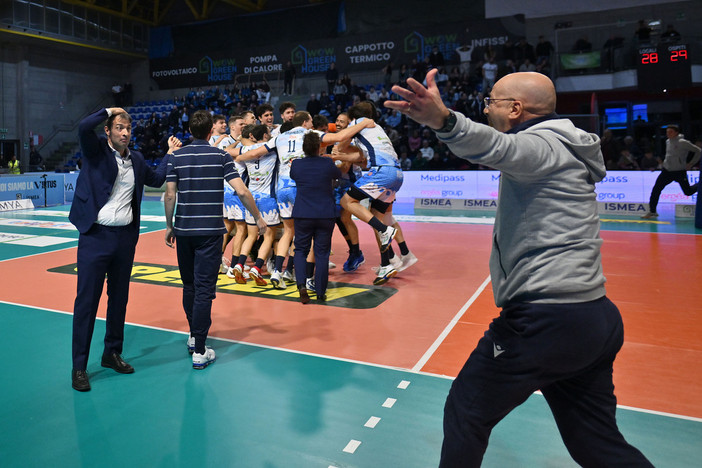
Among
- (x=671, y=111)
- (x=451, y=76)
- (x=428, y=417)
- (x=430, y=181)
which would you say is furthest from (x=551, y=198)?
(x=671, y=111)

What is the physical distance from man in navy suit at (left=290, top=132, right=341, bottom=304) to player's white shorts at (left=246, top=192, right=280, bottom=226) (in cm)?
108

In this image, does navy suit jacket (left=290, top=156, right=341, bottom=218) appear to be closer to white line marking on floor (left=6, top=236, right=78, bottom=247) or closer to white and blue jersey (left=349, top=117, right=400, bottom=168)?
white and blue jersey (left=349, top=117, right=400, bottom=168)

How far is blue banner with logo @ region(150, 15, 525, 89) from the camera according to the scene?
22203 mm

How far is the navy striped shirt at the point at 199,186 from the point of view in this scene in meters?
4.14

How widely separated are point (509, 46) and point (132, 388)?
19.7 m

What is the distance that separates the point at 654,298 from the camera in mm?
5953

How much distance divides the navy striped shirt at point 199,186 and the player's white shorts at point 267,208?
251 cm

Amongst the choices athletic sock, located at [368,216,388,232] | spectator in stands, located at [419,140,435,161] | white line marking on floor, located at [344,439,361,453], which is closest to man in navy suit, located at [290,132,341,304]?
athletic sock, located at [368,216,388,232]

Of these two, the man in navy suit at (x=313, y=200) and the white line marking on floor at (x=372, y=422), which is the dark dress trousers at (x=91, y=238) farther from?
the man in navy suit at (x=313, y=200)

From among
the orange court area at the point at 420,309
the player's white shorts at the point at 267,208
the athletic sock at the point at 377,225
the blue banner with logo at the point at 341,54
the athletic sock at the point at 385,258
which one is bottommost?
the orange court area at the point at 420,309

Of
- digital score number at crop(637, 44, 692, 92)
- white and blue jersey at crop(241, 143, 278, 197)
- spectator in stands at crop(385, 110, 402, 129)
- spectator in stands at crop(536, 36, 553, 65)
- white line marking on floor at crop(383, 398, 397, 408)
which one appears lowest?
white line marking on floor at crop(383, 398, 397, 408)

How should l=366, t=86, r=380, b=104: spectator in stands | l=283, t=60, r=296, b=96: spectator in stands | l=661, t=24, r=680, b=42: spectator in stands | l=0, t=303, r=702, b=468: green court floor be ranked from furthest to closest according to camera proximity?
l=283, t=60, r=296, b=96: spectator in stands → l=366, t=86, r=380, b=104: spectator in stands → l=661, t=24, r=680, b=42: spectator in stands → l=0, t=303, r=702, b=468: green court floor

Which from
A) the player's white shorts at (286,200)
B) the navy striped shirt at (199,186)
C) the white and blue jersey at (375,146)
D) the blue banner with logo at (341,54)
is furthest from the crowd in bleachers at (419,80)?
the navy striped shirt at (199,186)

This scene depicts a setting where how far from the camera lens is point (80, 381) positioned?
372cm
